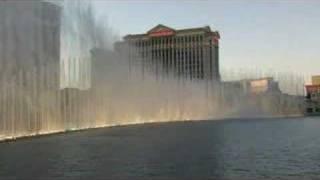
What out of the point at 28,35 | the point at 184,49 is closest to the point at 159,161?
the point at 28,35

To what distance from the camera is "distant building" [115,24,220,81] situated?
147375 mm

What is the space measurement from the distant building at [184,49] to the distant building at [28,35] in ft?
259

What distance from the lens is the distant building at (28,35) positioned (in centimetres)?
5119

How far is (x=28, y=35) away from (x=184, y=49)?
103 metres

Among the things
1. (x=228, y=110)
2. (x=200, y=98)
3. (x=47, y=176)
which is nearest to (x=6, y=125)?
(x=47, y=176)

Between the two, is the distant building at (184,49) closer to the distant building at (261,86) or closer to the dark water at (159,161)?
the distant building at (261,86)

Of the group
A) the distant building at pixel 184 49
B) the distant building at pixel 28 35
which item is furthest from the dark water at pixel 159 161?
the distant building at pixel 184 49

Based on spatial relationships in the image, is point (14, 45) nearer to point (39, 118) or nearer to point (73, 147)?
point (39, 118)

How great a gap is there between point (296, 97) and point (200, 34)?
1394 inches

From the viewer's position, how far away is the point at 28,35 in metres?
54.7

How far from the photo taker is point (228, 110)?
137000 mm

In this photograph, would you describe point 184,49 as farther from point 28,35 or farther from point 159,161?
point 159,161

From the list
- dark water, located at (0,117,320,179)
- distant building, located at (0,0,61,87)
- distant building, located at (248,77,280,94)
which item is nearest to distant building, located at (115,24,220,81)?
distant building, located at (248,77,280,94)

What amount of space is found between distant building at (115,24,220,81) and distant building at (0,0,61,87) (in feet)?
259
